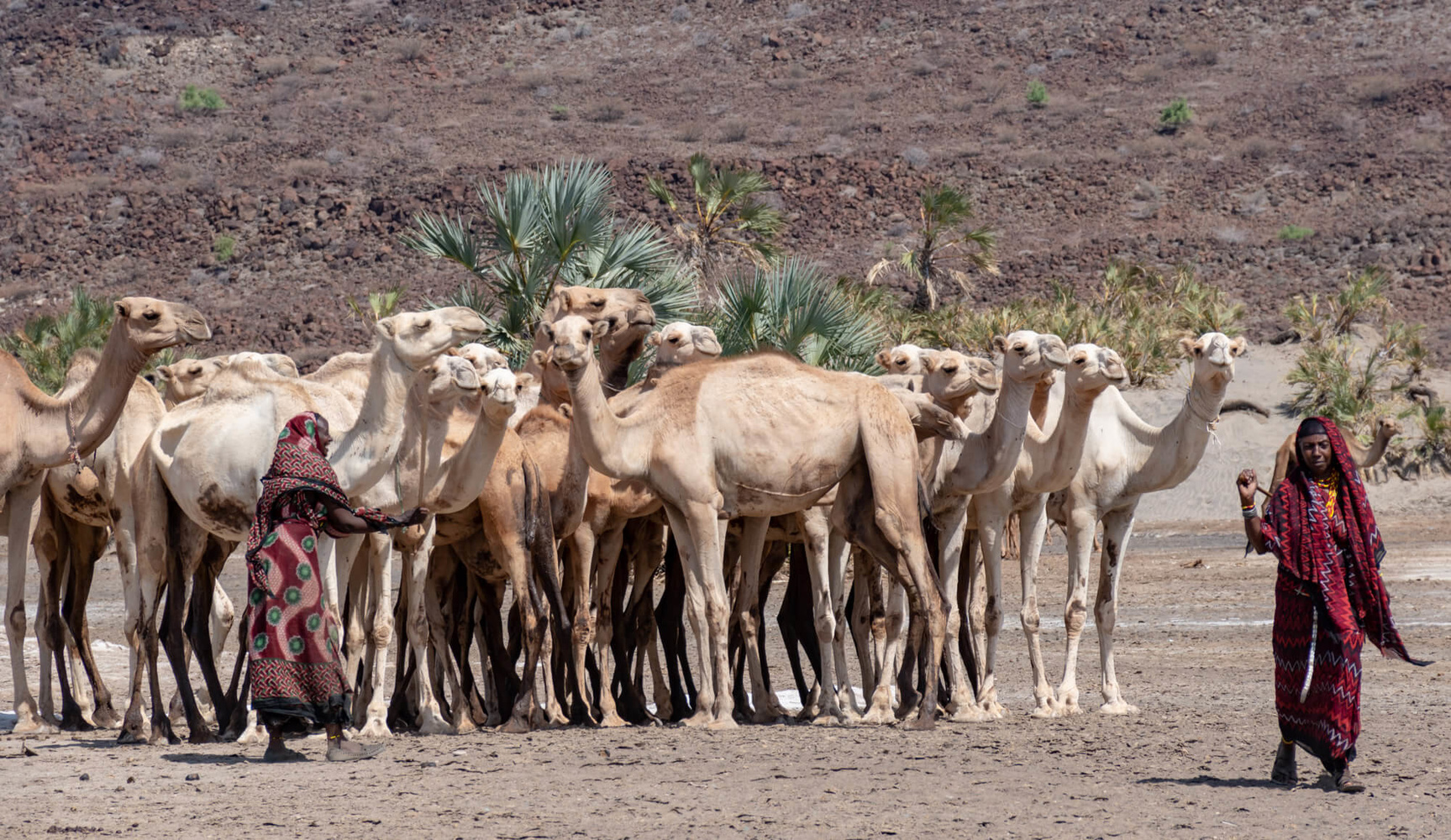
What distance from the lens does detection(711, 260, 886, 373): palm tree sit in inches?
765

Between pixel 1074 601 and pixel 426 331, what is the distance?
4973 mm

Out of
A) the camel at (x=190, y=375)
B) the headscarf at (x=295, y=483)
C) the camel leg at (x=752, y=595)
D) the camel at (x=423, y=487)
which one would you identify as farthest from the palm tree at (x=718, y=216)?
the headscarf at (x=295, y=483)

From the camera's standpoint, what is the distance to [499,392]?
10383mm

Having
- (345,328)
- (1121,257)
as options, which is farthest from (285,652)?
(1121,257)

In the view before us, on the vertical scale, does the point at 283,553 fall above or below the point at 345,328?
below

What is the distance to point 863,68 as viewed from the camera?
2950 inches

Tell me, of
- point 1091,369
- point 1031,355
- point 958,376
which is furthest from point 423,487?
point 1091,369

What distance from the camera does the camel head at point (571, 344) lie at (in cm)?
1068

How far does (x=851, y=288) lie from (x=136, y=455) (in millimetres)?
16360

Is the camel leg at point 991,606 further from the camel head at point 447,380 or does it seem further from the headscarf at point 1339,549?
the camel head at point 447,380

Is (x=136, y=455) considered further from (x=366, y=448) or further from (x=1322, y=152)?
(x=1322, y=152)

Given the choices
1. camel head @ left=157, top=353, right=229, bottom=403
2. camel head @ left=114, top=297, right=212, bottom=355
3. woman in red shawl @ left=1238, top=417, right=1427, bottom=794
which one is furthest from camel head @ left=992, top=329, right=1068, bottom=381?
camel head @ left=157, top=353, right=229, bottom=403

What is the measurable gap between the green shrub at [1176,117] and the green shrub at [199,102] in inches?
1535

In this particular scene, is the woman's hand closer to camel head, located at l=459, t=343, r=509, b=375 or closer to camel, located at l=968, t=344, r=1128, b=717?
camel, located at l=968, t=344, r=1128, b=717
